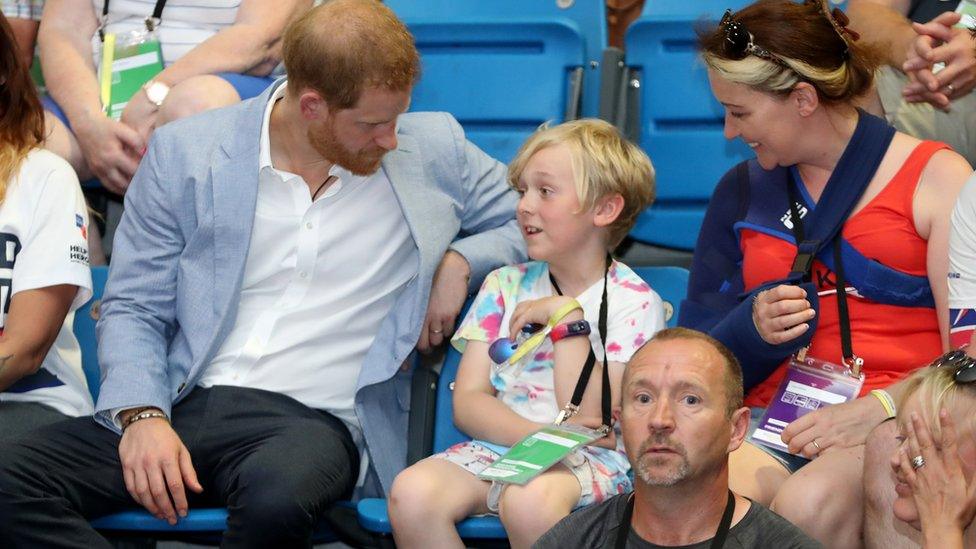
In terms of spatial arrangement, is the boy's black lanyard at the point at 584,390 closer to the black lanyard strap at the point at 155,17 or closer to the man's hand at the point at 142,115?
the man's hand at the point at 142,115

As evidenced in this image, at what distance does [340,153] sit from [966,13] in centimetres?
167

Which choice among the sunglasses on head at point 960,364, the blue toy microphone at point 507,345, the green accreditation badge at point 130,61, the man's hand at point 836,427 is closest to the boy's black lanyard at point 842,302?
the man's hand at point 836,427

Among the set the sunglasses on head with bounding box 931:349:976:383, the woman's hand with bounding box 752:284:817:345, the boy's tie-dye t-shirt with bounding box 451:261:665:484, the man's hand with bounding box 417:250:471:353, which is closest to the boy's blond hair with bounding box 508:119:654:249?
the boy's tie-dye t-shirt with bounding box 451:261:665:484

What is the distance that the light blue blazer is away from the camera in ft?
10.4

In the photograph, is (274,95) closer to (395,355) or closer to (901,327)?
(395,355)

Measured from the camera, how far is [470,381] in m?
3.10

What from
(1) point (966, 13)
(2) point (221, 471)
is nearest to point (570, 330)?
(2) point (221, 471)

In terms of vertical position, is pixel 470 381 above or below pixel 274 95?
below

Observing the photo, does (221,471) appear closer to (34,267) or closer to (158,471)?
(158,471)

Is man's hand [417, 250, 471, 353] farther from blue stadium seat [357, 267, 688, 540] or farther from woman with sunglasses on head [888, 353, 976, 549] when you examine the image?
woman with sunglasses on head [888, 353, 976, 549]

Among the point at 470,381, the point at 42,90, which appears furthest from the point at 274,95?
the point at 42,90

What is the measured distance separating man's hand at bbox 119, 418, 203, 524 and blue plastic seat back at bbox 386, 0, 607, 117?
1.52 m

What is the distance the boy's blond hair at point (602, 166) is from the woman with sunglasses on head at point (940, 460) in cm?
102

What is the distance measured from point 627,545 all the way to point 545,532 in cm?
18
